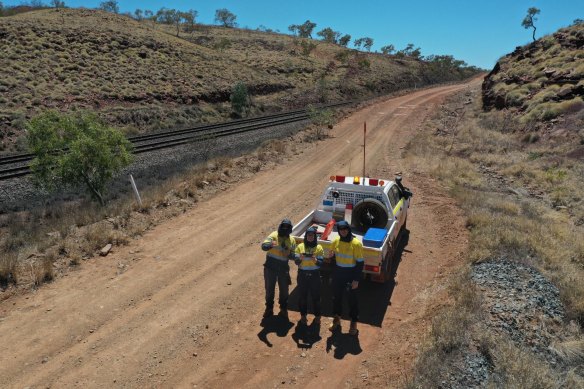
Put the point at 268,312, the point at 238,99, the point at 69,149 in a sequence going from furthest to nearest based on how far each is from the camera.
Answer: the point at 238,99 < the point at 69,149 < the point at 268,312

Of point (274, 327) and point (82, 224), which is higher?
point (82, 224)

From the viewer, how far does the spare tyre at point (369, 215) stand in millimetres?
9344

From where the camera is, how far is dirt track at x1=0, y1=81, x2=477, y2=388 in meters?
6.26

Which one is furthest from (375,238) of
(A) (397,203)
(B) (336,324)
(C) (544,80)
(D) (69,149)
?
(C) (544,80)

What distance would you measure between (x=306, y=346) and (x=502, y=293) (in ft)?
12.9

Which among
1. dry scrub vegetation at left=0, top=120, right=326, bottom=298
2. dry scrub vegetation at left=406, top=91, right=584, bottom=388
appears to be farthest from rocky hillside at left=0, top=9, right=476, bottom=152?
dry scrub vegetation at left=406, top=91, right=584, bottom=388

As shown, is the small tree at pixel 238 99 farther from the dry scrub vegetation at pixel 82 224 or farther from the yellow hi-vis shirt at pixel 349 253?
Answer: the yellow hi-vis shirt at pixel 349 253

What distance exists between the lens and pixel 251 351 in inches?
266

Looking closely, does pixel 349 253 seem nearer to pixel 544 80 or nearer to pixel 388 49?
pixel 544 80

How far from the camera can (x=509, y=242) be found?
9.78m

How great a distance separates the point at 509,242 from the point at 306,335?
226 inches

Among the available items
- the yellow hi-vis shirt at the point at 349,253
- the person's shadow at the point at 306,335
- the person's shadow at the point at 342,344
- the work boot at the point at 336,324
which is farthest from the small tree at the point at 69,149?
the person's shadow at the point at 342,344

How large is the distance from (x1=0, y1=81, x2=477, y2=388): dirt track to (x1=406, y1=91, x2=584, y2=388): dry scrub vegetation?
635 mm

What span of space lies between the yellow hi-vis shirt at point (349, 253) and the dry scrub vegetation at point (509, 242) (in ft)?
5.55
